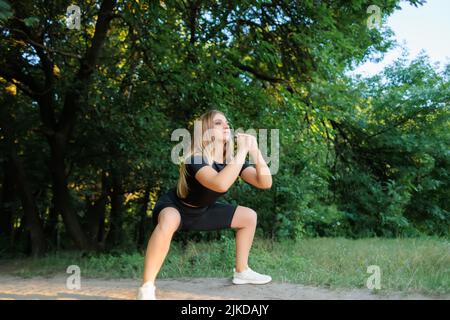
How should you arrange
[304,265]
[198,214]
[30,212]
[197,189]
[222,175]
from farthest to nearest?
[30,212] → [304,265] → [198,214] → [197,189] → [222,175]

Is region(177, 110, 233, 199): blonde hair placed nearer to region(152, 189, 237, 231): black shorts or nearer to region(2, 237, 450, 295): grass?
region(152, 189, 237, 231): black shorts

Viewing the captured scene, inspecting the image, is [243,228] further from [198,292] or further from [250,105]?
[250,105]

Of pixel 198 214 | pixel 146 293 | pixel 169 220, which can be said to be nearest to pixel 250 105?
pixel 198 214

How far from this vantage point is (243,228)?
466 centimetres

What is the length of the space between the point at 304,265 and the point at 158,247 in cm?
280

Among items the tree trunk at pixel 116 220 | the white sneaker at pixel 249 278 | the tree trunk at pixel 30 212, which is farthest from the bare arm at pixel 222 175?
the tree trunk at pixel 116 220

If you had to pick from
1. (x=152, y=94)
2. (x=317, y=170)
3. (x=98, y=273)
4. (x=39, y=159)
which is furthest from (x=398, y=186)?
(x=39, y=159)

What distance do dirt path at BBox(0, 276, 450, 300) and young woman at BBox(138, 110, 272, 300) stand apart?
10.4 inches

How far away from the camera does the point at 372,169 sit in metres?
13.1

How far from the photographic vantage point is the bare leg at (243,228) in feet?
15.1

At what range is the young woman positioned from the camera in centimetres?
404

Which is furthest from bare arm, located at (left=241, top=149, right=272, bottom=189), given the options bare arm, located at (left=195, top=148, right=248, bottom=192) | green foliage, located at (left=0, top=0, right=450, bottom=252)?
green foliage, located at (left=0, top=0, right=450, bottom=252)

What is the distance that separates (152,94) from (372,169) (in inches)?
264
